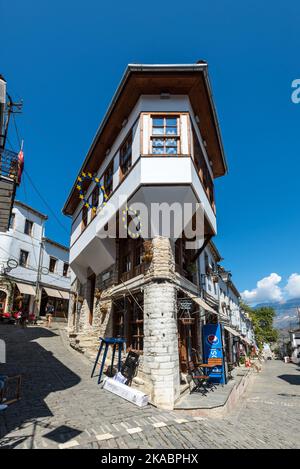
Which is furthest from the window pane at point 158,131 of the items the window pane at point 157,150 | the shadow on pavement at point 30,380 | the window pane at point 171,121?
the shadow on pavement at point 30,380

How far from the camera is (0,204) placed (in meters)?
8.85

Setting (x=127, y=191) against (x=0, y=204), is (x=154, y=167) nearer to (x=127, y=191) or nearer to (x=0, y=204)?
(x=127, y=191)

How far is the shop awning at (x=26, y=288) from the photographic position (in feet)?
75.2

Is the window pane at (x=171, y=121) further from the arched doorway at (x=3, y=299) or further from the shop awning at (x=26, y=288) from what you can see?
the arched doorway at (x=3, y=299)

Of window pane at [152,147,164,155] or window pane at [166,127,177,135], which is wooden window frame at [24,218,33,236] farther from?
window pane at [166,127,177,135]

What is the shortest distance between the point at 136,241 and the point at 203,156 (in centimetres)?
471

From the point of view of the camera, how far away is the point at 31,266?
82.1 feet

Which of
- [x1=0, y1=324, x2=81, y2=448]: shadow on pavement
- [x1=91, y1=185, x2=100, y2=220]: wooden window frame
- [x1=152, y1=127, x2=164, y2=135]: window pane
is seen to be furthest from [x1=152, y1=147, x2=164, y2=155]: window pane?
[x1=0, y1=324, x2=81, y2=448]: shadow on pavement

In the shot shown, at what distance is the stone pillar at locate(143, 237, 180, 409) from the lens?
24.9 feet

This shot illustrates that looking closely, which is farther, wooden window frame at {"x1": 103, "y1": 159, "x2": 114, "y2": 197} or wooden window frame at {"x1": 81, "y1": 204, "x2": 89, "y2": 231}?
wooden window frame at {"x1": 81, "y1": 204, "x2": 89, "y2": 231}

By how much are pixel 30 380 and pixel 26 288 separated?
55.0 feet

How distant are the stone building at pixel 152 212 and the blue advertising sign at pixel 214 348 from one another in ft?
2.06

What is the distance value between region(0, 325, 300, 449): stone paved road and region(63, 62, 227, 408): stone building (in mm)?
1387
